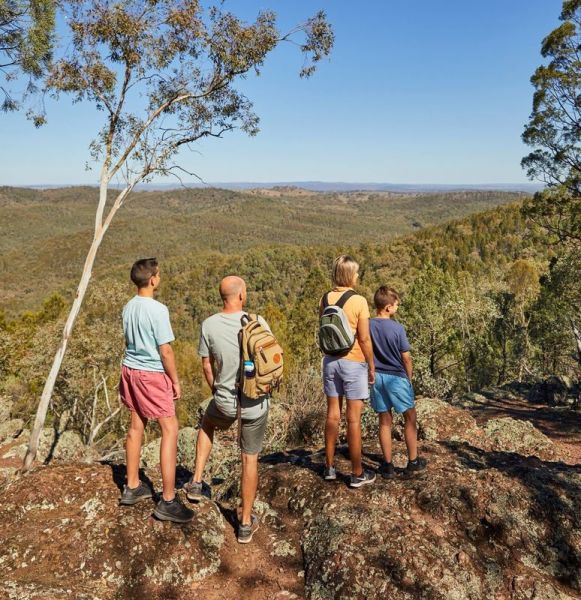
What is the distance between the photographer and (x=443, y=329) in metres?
21.6

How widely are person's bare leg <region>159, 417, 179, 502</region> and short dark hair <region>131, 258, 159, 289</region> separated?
1076 millimetres

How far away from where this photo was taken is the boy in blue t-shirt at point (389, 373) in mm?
4164

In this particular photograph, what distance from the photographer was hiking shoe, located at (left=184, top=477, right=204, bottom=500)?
3.63m

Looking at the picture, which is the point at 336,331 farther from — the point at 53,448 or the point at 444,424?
the point at 53,448

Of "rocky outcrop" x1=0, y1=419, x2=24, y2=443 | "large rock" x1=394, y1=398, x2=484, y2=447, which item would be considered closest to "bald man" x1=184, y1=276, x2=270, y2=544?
"large rock" x1=394, y1=398, x2=484, y2=447

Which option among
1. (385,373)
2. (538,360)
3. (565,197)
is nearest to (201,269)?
(538,360)

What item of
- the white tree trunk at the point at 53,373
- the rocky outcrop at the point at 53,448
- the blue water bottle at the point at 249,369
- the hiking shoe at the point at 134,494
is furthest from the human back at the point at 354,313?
the rocky outcrop at the point at 53,448

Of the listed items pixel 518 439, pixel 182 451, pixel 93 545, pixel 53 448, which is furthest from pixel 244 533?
pixel 53 448

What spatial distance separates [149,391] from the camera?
3451 mm

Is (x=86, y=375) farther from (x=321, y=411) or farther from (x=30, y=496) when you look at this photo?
(x=30, y=496)

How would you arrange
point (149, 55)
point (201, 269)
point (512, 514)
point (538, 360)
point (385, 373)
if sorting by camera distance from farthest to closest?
point (201, 269)
point (538, 360)
point (149, 55)
point (385, 373)
point (512, 514)

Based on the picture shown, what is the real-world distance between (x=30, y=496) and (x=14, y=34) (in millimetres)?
7356

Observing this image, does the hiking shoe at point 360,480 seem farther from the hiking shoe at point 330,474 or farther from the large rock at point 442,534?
the hiking shoe at point 330,474

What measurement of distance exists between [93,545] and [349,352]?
242 cm
